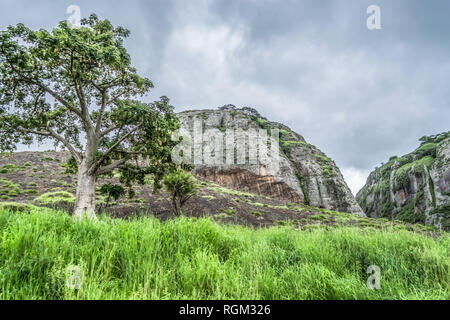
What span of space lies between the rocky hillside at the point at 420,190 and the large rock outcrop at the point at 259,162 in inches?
670

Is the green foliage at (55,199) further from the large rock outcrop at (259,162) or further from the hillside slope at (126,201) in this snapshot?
the large rock outcrop at (259,162)

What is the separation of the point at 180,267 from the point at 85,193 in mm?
12708

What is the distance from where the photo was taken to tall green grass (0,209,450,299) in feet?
8.54

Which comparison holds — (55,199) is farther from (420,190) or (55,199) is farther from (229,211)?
(420,190)

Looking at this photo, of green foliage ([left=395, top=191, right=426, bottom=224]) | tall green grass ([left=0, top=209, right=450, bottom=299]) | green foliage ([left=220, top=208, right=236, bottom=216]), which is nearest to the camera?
tall green grass ([left=0, top=209, right=450, bottom=299])

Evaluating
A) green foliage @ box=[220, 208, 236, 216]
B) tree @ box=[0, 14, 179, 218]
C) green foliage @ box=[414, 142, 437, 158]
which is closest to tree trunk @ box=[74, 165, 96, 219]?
tree @ box=[0, 14, 179, 218]

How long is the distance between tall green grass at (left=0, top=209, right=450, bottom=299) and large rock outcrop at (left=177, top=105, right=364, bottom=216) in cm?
4355

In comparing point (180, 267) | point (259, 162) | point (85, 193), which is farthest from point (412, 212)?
point (180, 267)

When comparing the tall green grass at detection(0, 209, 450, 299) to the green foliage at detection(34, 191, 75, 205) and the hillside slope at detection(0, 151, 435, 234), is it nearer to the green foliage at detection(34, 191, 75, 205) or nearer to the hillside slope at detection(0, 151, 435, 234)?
the hillside slope at detection(0, 151, 435, 234)

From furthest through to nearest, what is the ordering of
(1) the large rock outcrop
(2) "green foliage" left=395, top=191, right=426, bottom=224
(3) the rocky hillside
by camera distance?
(2) "green foliage" left=395, top=191, right=426, bottom=224
(1) the large rock outcrop
(3) the rocky hillside

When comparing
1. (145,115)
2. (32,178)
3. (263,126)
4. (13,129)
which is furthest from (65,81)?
(263,126)
